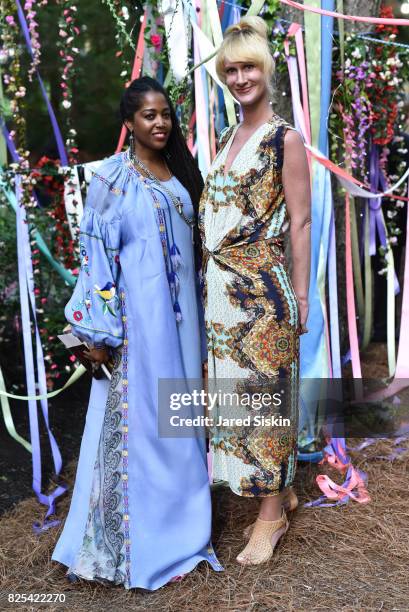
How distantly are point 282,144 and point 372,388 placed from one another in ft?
8.30

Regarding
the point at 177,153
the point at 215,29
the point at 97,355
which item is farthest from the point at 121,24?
the point at 97,355

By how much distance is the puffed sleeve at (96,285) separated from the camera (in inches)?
107

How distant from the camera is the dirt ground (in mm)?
2709

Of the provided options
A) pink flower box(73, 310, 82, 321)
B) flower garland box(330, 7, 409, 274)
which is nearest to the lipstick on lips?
pink flower box(73, 310, 82, 321)

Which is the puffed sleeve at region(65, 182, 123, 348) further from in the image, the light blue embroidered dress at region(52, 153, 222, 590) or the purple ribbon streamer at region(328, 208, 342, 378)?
the purple ribbon streamer at region(328, 208, 342, 378)

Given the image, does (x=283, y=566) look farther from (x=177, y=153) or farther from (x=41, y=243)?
(x=41, y=243)

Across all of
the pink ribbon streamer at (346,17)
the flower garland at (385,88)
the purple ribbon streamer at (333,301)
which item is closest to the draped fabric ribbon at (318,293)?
the purple ribbon streamer at (333,301)

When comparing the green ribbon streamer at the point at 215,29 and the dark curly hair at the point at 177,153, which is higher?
the green ribbon streamer at the point at 215,29

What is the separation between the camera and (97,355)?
9.20 ft

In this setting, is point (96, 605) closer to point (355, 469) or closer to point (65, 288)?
point (355, 469)

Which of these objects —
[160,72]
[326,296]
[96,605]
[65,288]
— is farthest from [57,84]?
[96,605]

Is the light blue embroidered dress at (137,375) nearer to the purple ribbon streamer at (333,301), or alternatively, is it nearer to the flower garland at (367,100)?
the purple ribbon streamer at (333,301)

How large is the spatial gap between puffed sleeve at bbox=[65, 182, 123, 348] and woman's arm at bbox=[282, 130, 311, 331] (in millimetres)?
635

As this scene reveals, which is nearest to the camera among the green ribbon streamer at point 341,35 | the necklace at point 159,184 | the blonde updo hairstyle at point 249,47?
the blonde updo hairstyle at point 249,47
